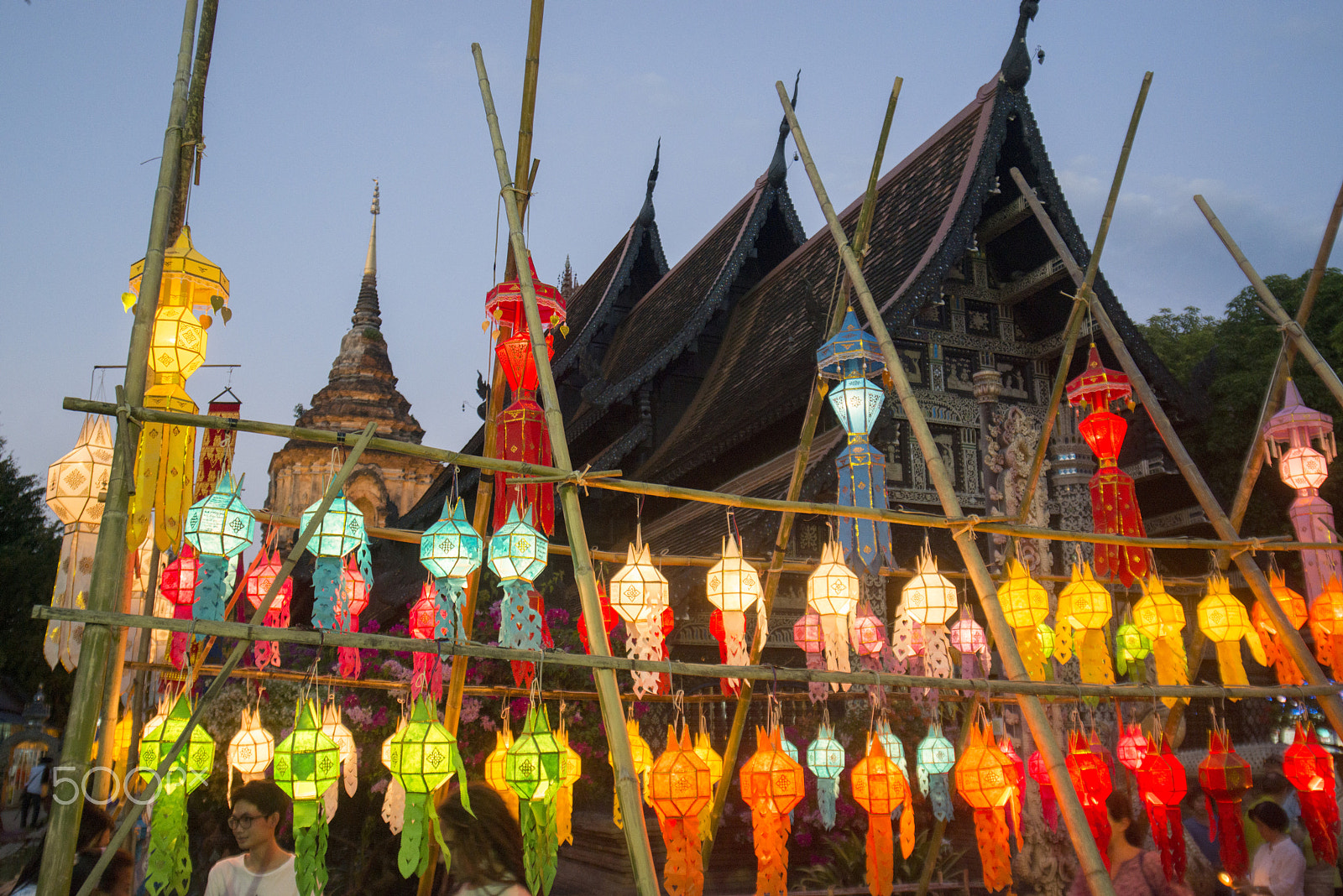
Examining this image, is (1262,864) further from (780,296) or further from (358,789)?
(780,296)

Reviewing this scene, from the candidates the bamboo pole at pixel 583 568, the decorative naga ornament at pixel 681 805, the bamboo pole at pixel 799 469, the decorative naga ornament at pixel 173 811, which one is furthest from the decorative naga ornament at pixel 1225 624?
the decorative naga ornament at pixel 173 811

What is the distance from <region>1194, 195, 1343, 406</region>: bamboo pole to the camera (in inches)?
237

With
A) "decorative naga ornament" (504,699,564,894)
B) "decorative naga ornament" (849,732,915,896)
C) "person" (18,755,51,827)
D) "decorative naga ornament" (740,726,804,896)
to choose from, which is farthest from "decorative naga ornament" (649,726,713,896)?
"person" (18,755,51,827)

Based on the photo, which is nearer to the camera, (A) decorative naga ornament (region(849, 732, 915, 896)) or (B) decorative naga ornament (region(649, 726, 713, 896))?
(B) decorative naga ornament (region(649, 726, 713, 896))

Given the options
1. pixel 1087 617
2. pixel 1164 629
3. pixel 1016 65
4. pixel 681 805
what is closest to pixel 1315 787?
pixel 1164 629

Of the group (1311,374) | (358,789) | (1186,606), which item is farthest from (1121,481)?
(1311,374)

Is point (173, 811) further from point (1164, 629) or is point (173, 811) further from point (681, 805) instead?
point (1164, 629)

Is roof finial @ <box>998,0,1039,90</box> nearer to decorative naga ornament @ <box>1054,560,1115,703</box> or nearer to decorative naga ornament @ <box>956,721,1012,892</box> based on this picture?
decorative naga ornament @ <box>1054,560,1115,703</box>

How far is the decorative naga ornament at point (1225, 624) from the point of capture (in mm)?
5711

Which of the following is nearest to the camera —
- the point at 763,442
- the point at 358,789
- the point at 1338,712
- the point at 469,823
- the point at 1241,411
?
the point at 469,823

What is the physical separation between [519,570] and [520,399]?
43.7 inches

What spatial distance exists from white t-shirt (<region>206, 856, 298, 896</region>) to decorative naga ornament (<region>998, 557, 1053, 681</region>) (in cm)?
421

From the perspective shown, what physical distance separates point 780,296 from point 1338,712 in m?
8.25

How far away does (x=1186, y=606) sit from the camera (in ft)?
40.0
